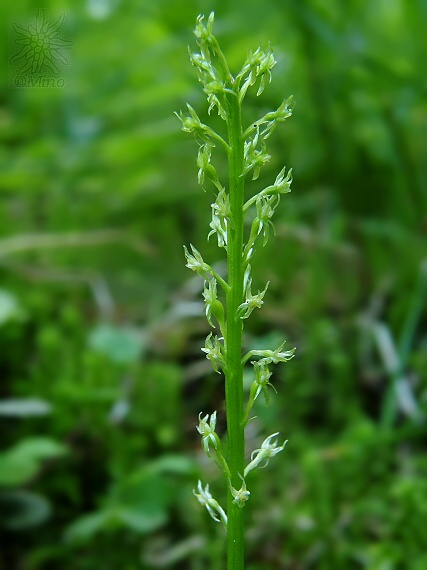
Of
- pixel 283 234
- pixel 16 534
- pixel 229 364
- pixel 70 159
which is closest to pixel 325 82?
pixel 283 234

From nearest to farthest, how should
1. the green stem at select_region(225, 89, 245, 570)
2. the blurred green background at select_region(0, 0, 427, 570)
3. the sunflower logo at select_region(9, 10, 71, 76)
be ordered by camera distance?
the green stem at select_region(225, 89, 245, 570)
the blurred green background at select_region(0, 0, 427, 570)
the sunflower logo at select_region(9, 10, 71, 76)

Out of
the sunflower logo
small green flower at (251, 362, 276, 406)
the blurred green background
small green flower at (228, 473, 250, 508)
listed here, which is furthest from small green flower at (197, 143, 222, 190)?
the sunflower logo

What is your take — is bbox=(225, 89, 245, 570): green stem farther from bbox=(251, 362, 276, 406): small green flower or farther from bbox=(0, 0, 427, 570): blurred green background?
bbox=(0, 0, 427, 570): blurred green background

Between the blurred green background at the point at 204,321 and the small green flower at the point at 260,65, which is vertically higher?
the blurred green background at the point at 204,321

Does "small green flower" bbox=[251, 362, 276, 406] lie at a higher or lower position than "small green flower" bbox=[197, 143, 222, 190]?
lower

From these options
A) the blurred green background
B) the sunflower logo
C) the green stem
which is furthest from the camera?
the sunflower logo

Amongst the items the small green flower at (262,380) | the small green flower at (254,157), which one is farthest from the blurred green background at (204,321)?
the small green flower at (254,157)

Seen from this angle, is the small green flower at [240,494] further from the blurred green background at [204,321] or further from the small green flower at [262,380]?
the blurred green background at [204,321]
